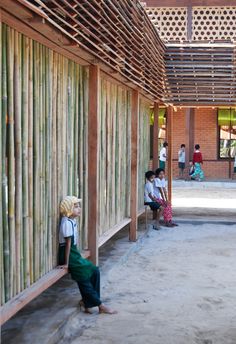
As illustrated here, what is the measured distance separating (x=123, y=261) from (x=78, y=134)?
247 centimetres

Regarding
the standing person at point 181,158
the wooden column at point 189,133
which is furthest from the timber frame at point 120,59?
the standing person at point 181,158

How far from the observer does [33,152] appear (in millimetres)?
5227

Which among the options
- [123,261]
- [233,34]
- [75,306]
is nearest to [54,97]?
[75,306]

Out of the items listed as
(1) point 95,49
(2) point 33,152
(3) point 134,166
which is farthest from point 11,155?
(3) point 134,166

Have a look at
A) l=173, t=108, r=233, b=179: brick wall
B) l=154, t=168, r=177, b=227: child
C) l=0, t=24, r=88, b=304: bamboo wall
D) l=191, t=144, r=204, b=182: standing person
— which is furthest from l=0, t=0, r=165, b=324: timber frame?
l=173, t=108, r=233, b=179: brick wall

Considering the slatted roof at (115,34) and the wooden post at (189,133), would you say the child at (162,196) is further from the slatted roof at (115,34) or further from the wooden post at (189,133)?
the wooden post at (189,133)

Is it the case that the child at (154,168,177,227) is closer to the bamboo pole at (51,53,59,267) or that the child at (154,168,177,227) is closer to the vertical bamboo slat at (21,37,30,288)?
the bamboo pole at (51,53,59,267)

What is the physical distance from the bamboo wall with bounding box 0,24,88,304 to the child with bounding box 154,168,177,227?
5432 mm

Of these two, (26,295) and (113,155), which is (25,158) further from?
(113,155)

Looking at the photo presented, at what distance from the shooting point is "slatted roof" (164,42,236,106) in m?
11.8

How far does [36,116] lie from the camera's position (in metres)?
5.25

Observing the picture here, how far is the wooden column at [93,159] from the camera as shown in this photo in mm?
7078

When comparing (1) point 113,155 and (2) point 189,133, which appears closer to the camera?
(1) point 113,155

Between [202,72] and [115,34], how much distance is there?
15.8ft
